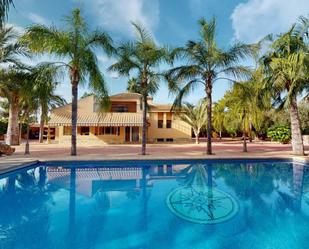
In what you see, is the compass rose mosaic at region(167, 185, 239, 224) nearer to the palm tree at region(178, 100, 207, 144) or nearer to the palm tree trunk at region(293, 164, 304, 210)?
the palm tree trunk at region(293, 164, 304, 210)

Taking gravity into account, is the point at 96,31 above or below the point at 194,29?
below

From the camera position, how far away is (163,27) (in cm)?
2312

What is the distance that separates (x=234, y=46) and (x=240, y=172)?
1086 centimetres

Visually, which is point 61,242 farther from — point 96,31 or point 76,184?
point 96,31

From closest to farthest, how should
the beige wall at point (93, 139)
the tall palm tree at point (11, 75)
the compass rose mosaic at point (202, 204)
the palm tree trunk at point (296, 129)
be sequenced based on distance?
the compass rose mosaic at point (202, 204), the palm tree trunk at point (296, 129), the tall palm tree at point (11, 75), the beige wall at point (93, 139)

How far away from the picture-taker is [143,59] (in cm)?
1864

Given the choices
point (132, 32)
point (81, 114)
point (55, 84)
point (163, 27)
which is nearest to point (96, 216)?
point (55, 84)

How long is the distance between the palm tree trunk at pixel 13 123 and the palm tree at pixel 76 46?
46.3ft

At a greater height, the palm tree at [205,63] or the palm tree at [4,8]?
the palm tree at [205,63]

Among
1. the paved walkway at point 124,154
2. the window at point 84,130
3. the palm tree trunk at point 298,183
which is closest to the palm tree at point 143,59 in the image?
the paved walkway at point 124,154

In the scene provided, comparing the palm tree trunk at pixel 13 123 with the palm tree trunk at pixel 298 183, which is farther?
the palm tree trunk at pixel 13 123

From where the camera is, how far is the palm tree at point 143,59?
18438mm

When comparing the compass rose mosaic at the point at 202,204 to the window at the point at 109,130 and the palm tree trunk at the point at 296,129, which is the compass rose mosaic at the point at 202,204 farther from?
the window at the point at 109,130

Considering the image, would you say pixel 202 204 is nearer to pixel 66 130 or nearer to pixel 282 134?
pixel 66 130
